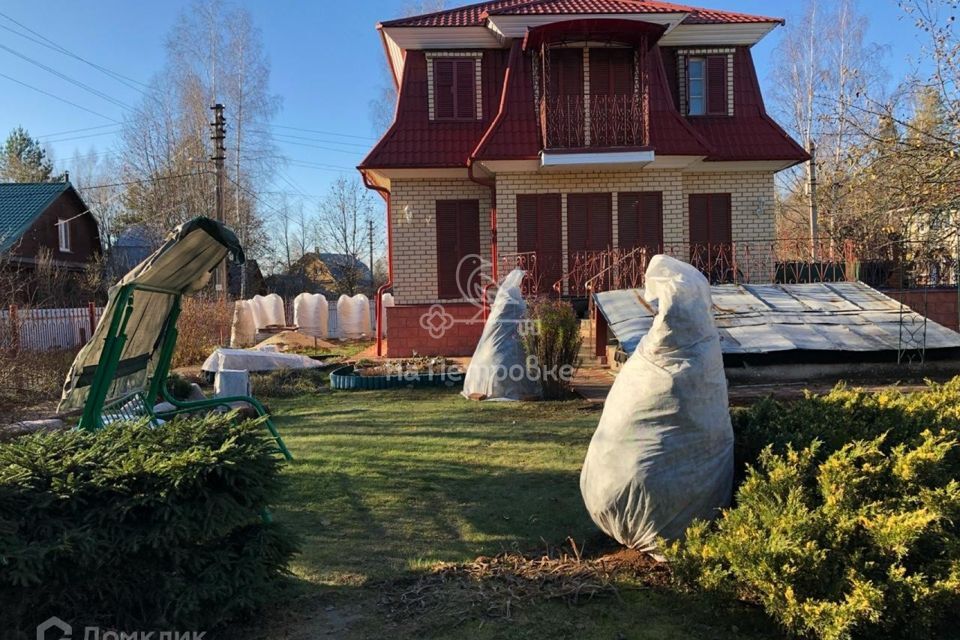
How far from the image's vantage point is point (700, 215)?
14.7 metres

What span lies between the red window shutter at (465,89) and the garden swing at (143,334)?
10.7 m

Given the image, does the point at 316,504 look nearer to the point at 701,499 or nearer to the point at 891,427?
the point at 701,499

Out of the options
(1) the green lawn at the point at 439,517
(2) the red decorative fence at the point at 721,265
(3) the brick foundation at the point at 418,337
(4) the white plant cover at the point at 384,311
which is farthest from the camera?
(4) the white plant cover at the point at 384,311

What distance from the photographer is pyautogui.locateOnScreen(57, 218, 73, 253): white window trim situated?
3061cm

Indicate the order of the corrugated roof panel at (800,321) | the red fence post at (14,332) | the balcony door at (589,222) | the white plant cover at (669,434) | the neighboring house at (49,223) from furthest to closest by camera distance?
the neighboring house at (49,223) < the balcony door at (589,222) < the red fence post at (14,332) < the corrugated roof panel at (800,321) < the white plant cover at (669,434)

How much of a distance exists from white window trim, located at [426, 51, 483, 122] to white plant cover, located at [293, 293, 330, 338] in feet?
34.2

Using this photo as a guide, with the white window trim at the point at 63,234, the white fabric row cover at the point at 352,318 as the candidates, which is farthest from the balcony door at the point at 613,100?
the white window trim at the point at 63,234

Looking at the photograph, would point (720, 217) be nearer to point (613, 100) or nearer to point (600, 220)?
point (600, 220)

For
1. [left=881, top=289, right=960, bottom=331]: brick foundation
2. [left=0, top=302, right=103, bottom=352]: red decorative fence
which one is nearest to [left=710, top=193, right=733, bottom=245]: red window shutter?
[left=881, top=289, right=960, bottom=331]: brick foundation

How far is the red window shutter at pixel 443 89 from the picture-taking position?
46.9ft

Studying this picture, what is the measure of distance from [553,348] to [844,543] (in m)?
6.19

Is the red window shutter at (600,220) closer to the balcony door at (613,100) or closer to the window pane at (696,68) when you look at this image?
the balcony door at (613,100)

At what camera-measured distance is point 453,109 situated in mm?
14391

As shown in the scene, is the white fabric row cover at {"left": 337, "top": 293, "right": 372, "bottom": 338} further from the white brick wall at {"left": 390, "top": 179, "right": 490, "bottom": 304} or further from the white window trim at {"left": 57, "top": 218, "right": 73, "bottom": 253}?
the white window trim at {"left": 57, "top": 218, "right": 73, "bottom": 253}
